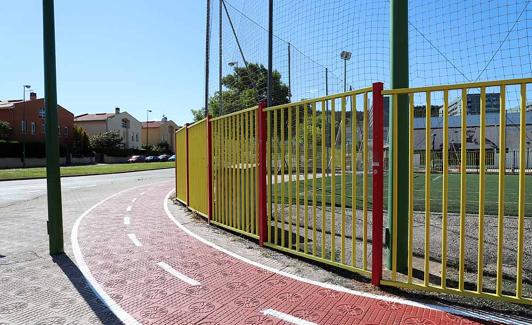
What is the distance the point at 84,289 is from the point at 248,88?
7.76 m

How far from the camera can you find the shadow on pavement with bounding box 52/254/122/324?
3.92 metres

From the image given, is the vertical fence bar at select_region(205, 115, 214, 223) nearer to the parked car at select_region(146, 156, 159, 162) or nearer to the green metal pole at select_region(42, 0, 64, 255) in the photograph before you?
the green metal pole at select_region(42, 0, 64, 255)

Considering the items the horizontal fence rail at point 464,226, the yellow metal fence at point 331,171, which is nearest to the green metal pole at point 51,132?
the yellow metal fence at point 331,171

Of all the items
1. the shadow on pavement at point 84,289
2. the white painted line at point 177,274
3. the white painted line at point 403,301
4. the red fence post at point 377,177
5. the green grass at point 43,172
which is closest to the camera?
the white painted line at point 403,301

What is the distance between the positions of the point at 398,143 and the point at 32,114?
2348 inches

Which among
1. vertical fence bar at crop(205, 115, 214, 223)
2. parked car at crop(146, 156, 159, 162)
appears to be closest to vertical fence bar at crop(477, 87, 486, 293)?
vertical fence bar at crop(205, 115, 214, 223)

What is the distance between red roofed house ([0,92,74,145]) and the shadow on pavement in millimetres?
48827

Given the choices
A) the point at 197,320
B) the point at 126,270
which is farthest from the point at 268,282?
the point at 126,270

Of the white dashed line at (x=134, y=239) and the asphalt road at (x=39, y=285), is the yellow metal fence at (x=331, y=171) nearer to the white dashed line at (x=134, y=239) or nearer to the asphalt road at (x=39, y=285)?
the white dashed line at (x=134, y=239)

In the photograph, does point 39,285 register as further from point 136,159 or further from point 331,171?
point 136,159

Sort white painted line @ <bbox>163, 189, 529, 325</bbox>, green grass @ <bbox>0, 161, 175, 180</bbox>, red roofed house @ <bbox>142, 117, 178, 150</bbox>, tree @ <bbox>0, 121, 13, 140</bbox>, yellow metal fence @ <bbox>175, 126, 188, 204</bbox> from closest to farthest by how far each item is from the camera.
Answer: white painted line @ <bbox>163, 189, 529, 325</bbox>, yellow metal fence @ <bbox>175, 126, 188, 204</bbox>, green grass @ <bbox>0, 161, 175, 180</bbox>, tree @ <bbox>0, 121, 13, 140</bbox>, red roofed house @ <bbox>142, 117, 178, 150</bbox>

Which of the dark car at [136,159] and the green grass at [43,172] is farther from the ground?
the dark car at [136,159]

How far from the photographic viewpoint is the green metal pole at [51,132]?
6.15 metres

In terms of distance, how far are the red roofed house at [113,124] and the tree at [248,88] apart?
63511mm
